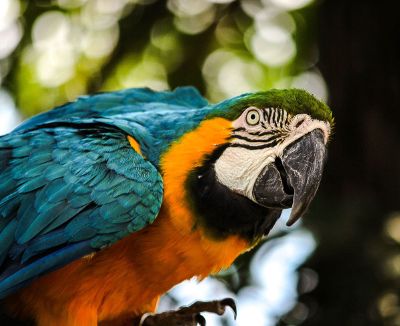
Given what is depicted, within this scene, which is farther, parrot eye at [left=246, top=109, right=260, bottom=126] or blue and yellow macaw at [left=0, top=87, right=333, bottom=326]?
parrot eye at [left=246, top=109, right=260, bottom=126]

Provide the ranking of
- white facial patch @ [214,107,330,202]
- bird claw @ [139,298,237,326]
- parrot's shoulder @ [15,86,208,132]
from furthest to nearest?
1. parrot's shoulder @ [15,86,208,132]
2. bird claw @ [139,298,237,326]
3. white facial patch @ [214,107,330,202]

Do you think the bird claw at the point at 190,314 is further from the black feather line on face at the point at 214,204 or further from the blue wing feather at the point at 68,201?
the blue wing feather at the point at 68,201

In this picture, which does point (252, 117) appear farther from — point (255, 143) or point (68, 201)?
point (68, 201)

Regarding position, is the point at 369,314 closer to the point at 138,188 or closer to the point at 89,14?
the point at 138,188

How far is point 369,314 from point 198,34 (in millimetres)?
1709

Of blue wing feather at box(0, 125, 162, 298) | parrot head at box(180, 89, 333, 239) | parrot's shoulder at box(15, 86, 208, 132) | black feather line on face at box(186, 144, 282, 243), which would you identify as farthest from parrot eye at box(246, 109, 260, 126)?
parrot's shoulder at box(15, 86, 208, 132)

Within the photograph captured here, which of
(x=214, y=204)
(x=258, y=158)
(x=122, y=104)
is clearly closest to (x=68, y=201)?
(x=214, y=204)

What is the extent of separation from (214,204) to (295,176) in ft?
0.94

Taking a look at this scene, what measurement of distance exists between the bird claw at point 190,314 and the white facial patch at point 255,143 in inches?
17.0

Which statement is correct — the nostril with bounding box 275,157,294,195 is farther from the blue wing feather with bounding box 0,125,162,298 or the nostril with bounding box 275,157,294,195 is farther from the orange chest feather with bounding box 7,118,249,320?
the blue wing feather with bounding box 0,125,162,298

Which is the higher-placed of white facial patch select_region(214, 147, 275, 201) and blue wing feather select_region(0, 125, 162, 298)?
blue wing feather select_region(0, 125, 162, 298)

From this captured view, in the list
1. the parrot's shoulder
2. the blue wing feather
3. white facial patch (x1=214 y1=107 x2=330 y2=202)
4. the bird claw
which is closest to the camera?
the blue wing feather

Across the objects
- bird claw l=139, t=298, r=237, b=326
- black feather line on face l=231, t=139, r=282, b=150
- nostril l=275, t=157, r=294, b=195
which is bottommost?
bird claw l=139, t=298, r=237, b=326

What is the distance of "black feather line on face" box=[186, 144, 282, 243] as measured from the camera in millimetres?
2389
